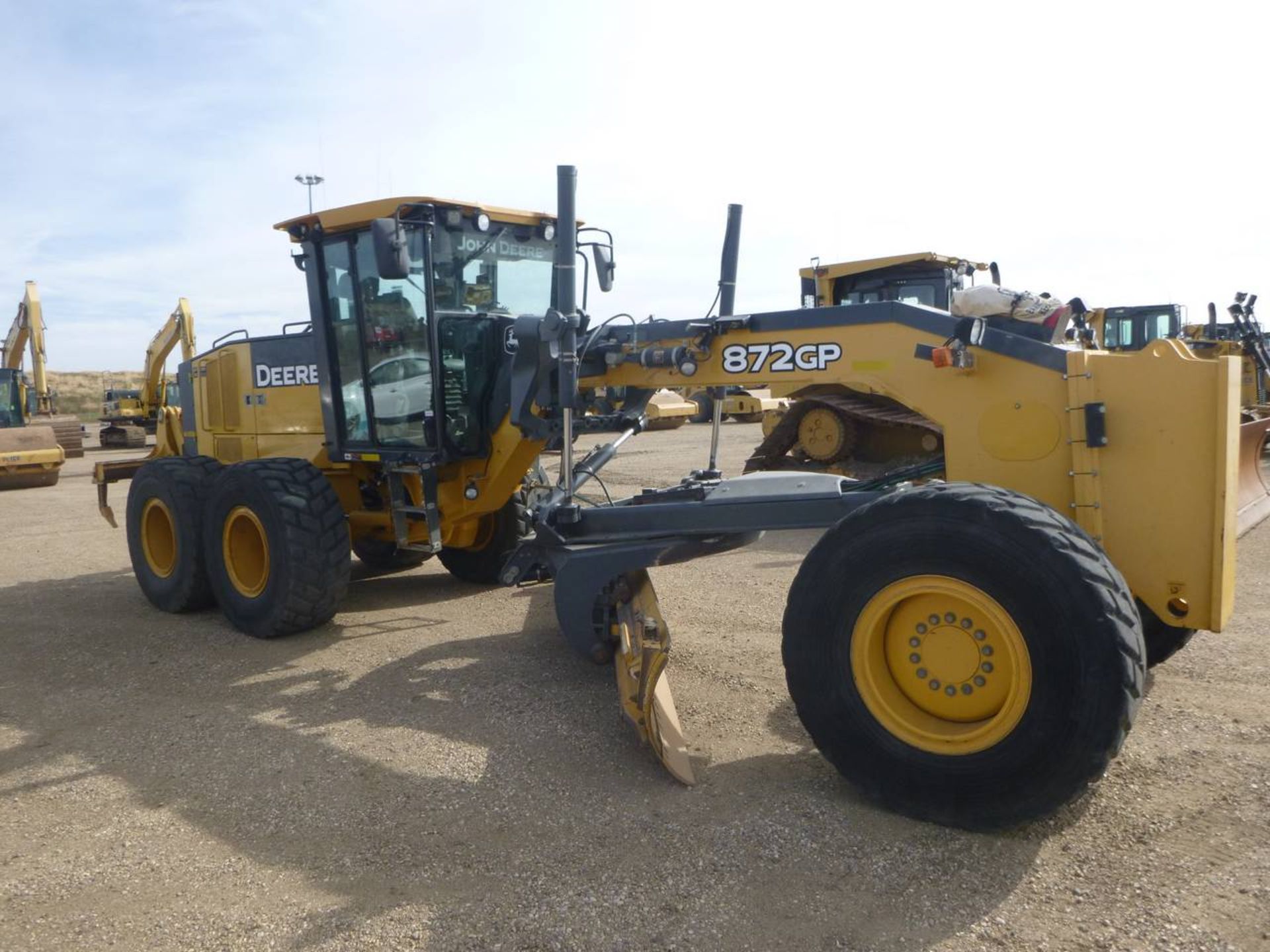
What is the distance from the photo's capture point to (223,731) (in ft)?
16.0

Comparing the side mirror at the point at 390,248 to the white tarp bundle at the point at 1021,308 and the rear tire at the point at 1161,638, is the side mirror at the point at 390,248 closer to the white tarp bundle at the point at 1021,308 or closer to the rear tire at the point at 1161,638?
Result: the white tarp bundle at the point at 1021,308

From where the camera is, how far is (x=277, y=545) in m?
6.38

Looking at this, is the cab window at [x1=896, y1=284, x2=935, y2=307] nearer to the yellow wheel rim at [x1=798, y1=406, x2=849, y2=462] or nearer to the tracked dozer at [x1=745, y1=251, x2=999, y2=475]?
the tracked dozer at [x1=745, y1=251, x2=999, y2=475]

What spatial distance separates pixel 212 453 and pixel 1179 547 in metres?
7.14

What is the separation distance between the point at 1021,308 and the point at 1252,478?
1405 mm

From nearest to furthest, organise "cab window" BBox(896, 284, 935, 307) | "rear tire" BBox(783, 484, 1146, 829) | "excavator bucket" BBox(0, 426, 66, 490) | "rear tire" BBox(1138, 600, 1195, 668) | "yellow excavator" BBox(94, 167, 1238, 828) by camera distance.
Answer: "rear tire" BBox(783, 484, 1146, 829), "yellow excavator" BBox(94, 167, 1238, 828), "rear tire" BBox(1138, 600, 1195, 668), "cab window" BBox(896, 284, 935, 307), "excavator bucket" BBox(0, 426, 66, 490)

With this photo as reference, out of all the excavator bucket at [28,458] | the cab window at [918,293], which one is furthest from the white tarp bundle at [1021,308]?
the excavator bucket at [28,458]

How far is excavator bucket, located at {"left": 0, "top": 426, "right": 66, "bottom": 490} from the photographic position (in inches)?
676

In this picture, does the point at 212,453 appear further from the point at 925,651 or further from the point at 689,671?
the point at 925,651

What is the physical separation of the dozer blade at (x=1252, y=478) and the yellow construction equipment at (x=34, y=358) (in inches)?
1010

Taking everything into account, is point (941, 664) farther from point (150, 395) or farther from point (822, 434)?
point (150, 395)

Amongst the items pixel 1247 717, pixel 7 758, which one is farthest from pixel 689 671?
pixel 7 758

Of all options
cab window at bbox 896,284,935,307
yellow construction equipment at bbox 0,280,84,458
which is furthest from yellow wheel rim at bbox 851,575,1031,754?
yellow construction equipment at bbox 0,280,84,458

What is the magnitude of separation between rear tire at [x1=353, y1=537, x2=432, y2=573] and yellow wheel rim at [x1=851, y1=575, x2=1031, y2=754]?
5270 millimetres
